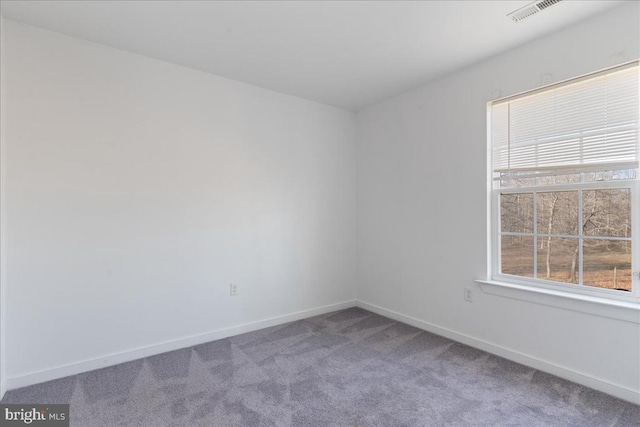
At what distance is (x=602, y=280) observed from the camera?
238 centimetres

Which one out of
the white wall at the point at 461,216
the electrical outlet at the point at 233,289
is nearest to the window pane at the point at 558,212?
the white wall at the point at 461,216

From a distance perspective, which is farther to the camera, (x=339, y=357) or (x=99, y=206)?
(x=339, y=357)

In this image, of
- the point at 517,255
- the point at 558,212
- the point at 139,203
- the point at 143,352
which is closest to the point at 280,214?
the point at 139,203

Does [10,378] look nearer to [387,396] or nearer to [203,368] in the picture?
[203,368]

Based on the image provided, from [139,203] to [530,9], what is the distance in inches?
133

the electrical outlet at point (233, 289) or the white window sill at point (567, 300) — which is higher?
the white window sill at point (567, 300)

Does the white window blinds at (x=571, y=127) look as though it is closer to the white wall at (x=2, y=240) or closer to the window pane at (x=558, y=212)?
the window pane at (x=558, y=212)

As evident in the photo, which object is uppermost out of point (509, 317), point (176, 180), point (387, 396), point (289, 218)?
point (176, 180)

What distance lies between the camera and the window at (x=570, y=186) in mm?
2275

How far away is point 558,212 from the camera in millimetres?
2631

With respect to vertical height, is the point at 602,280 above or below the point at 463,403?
above

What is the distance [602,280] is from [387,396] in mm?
1824

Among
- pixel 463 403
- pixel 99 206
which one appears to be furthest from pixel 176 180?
pixel 463 403

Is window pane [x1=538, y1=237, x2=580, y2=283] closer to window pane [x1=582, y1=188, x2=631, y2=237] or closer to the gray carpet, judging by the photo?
Result: window pane [x1=582, y1=188, x2=631, y2=237]
